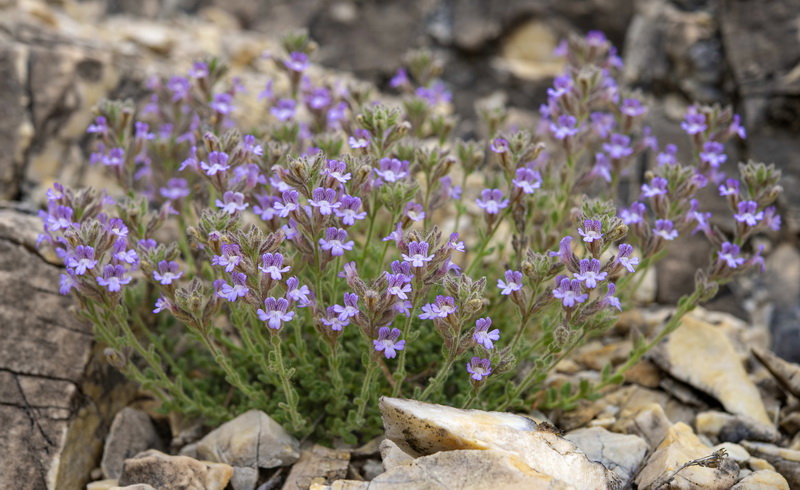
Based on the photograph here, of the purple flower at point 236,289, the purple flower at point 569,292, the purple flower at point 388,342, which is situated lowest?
the purple flower at point 388,342

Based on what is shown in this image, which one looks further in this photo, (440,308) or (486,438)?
(440,308)

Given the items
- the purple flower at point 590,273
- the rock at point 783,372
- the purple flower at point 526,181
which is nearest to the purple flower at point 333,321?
the purple flower at point 590,273

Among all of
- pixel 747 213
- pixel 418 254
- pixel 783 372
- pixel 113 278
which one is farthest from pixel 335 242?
pixel 783 372

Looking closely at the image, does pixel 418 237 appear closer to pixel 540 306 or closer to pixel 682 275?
pixel 540 306

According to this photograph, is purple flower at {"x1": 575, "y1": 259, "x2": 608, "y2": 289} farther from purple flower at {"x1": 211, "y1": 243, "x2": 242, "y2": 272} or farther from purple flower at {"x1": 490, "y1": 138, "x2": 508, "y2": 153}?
purple flower at {"x1": 211, "y1": 243, "x2": 242, "y2": 272}

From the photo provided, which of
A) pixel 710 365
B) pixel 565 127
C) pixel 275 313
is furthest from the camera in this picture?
pixel 710 365

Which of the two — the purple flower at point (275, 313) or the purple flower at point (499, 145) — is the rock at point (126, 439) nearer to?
the purple flower at point (275, 313)

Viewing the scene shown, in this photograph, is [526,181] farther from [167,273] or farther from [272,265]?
[167,273]

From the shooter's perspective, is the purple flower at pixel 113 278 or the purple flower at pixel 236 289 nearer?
the purple flower at pixel 236 289
